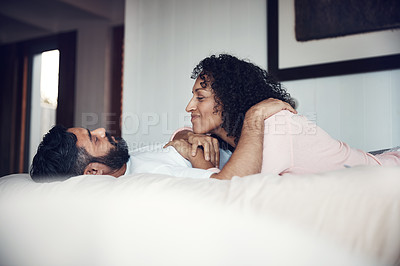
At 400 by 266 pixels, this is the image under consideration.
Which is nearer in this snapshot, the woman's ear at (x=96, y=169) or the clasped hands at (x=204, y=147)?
the clasped hands at (x=204, y=147)

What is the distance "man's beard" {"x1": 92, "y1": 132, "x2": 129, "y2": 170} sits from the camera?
5.24ft

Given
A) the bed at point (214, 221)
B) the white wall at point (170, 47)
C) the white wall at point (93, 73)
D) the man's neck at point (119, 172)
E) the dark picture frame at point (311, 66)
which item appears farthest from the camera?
the white wall at point (93, 73)

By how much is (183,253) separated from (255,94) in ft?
3.54

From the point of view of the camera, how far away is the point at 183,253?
77cm

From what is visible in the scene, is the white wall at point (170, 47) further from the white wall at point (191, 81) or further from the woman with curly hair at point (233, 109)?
the woman with curly hair at point (233, 109)

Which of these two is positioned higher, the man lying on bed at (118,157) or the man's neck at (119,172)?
the man lying on bed at (118,157)

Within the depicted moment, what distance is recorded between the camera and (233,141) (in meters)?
1.73

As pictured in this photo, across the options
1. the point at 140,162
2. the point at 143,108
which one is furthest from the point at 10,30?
the point at 140,162

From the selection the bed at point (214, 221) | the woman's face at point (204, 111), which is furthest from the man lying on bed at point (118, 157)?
the bed at point (214, 221)

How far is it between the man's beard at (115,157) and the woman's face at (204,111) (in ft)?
1.22

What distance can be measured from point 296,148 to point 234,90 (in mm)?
520

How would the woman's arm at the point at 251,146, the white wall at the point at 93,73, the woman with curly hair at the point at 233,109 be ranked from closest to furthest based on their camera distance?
1. the woman's arm at the point at 251,146
2. the woman with curly hair at the point at 233,109
3. the white wall at the point at 93,73

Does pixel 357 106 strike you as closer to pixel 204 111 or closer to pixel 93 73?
pixel 204 111

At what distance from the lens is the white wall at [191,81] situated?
88.0 inches
